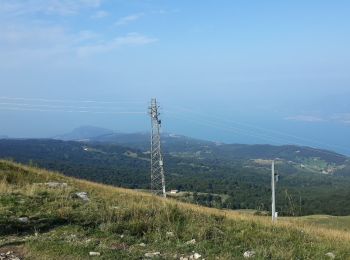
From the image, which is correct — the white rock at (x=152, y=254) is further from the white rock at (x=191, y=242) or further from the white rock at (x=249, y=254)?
the white rock at (x=249, y=254)

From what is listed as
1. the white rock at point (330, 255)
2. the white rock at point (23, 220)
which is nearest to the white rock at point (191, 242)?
the white rock at point (330, 255)

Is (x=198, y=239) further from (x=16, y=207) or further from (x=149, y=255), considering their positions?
(x=16, y=207)

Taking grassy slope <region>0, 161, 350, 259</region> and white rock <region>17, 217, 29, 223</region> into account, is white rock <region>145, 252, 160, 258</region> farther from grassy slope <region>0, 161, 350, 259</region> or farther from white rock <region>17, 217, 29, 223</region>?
white rock <region>17, 217, 29, 223</region>

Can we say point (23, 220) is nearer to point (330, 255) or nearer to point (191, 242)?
point (191, 242)

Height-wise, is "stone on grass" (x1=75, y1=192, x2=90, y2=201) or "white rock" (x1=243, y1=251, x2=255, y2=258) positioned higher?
"stone on grass" (x1=75, y1=192, x2=90, y2=201)

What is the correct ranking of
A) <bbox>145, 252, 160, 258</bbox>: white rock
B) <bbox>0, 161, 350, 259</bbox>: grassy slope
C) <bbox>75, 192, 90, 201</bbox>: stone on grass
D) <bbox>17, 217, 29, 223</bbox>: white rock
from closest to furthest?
<bbox>145, 252, 160, 258</bbox>: white rock → <bbox>0, 161, 350, 259</bbox>: grassy slope → <bbox>17, 217, 29, 223</bbox>: white rock → <bbox>75, 192, 90, 201</bbox>: stone on grass

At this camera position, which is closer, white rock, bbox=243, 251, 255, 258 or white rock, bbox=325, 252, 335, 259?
white rock, bbox=243, 251, 255, 258

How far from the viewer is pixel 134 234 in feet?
33.9

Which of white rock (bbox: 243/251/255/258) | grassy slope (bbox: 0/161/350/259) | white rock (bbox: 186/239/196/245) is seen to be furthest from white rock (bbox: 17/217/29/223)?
white rock (bbox: 243/251/255/258)

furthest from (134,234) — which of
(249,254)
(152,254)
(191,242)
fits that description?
(249,254)

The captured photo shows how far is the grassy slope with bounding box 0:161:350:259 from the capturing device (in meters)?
9.02

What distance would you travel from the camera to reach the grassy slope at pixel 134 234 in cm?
902

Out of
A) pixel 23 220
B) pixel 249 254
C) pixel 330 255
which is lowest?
pixel 330 255

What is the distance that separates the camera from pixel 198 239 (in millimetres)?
10055
